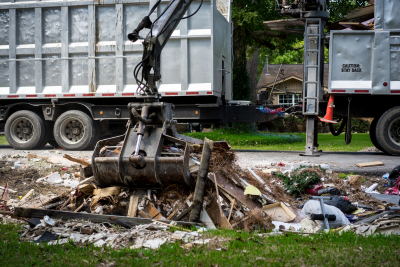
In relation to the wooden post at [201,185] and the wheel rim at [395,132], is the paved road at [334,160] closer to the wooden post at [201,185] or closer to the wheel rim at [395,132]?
the wheel rim at [395,132]

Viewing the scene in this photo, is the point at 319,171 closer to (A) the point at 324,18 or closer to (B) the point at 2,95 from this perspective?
(A) the point at 324,18

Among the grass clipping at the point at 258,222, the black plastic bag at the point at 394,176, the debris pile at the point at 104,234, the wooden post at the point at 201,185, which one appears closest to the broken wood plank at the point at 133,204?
the debris pile at the point at 104,234

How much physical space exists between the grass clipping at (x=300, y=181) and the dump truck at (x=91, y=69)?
3909 millimetres

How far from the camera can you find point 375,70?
9.49m

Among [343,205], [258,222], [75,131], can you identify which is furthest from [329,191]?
[75,131]

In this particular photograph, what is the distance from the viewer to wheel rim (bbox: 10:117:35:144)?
1164 cm

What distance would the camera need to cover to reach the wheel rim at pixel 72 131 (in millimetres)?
11156

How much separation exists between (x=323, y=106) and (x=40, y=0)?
8.04m

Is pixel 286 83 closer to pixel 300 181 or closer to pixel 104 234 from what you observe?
pixel 300 181

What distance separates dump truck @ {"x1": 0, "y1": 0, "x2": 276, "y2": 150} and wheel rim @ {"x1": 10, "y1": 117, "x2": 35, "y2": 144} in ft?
0.09

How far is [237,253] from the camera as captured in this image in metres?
3.45

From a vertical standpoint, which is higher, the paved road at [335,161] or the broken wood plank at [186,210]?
the broken wood plank at [186,210]

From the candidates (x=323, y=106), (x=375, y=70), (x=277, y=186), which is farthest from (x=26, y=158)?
(x=375, y=70)

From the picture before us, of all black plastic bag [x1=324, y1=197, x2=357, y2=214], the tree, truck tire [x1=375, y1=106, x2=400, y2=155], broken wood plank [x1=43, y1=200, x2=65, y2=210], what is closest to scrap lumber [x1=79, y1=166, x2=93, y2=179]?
broken wood plank [x1=43, y1=200, x2=65, y2=210]
